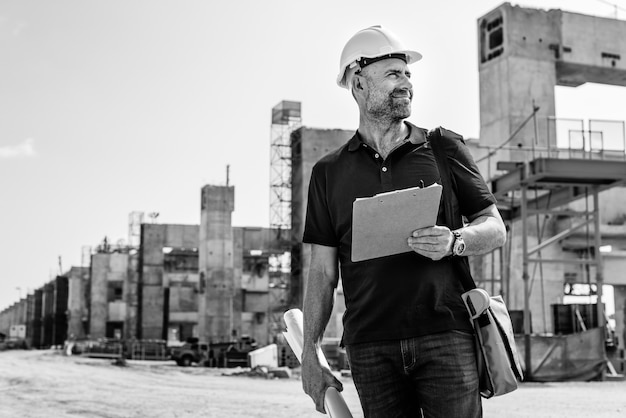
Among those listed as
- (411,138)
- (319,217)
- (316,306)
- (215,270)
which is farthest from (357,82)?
(215,270)

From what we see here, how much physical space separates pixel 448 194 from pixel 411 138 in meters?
0.22

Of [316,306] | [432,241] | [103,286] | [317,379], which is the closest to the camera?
[432,241]

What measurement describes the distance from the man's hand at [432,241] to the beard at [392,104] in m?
0.48

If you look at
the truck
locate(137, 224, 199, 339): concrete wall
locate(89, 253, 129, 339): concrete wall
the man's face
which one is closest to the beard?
the man's face

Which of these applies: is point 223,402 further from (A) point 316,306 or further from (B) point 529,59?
(B) point 529,59

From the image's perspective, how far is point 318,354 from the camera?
2.90m

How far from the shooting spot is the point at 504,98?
91.4 ft

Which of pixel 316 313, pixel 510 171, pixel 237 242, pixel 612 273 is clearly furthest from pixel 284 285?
pixel 316 313

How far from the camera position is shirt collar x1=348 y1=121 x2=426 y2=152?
279cm

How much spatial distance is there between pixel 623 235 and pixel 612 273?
247 cm

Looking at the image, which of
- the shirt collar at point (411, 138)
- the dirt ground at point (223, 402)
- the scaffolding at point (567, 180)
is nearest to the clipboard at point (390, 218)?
the shirt collar at point (411, 138)

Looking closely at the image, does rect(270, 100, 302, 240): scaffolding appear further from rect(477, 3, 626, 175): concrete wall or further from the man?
the man

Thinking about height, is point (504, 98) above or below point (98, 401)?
above

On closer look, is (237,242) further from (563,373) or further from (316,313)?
(316,313)
